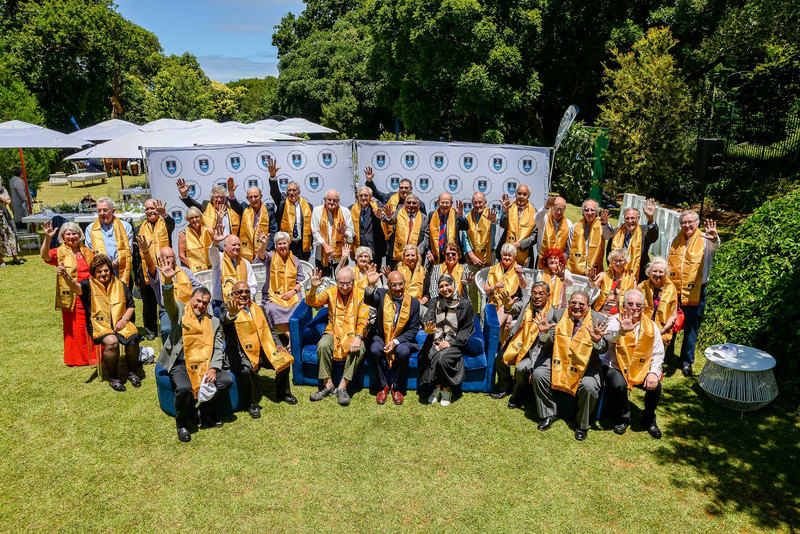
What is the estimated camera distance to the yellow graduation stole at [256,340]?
588 centimetres

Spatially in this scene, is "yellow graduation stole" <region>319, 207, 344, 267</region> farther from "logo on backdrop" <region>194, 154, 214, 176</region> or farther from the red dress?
the red dress

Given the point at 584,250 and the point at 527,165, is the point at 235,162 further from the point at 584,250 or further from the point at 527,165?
the point at 584,250

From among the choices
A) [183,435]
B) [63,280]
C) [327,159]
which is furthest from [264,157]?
[183,435]

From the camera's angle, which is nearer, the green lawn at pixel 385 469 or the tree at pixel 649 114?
the green lawn at pixel 385 469

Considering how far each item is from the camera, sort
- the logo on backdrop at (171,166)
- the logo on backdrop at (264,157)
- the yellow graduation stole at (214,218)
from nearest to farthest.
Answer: the yellow graduation stole at (214,218)
the logo on backdrop at (171,166)
the logo on backdrop at (264,157)

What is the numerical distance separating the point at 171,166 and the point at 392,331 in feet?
17.9

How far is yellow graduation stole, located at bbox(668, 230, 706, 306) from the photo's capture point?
686cm

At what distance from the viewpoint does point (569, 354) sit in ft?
18.3

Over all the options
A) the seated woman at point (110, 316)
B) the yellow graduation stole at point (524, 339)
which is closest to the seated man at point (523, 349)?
the yellow graduation stole at point (524, 339)

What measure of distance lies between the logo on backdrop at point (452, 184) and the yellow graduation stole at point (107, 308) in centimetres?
573

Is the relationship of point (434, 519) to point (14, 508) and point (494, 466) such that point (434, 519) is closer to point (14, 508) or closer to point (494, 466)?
point (494, 466)

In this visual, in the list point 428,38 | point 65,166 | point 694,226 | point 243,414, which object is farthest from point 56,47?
point 694,226

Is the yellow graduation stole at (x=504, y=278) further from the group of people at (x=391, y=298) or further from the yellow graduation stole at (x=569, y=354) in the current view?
the yellow graduation stole at (x=569, y=354)

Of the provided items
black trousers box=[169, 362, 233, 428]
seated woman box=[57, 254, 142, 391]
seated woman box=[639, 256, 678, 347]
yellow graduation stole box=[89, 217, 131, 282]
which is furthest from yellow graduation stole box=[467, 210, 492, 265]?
yellow graduation stole box=[89, 217, 131, 282]
